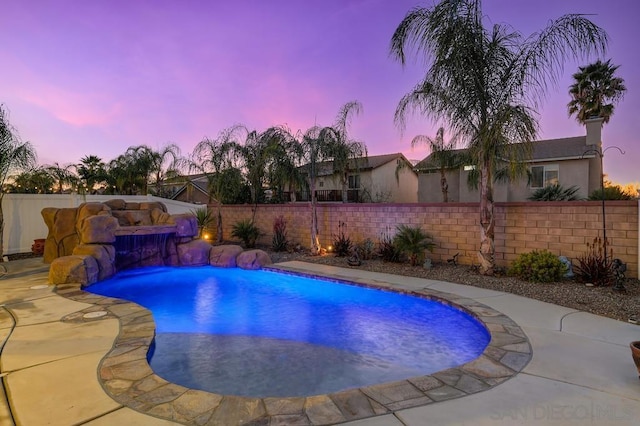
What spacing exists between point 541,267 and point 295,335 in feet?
16.6

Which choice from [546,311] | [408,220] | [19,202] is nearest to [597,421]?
[546,311]

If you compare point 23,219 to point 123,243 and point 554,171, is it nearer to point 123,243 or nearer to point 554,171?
point 123,243

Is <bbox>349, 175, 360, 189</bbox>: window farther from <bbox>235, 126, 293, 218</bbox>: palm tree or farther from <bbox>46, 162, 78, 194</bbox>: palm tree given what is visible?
<bbox>46, 162, 78, 194</bbox>: palm tree

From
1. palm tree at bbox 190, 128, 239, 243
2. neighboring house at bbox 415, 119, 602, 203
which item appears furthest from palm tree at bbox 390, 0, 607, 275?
palm tree at bbox 190, 128, 239, 243

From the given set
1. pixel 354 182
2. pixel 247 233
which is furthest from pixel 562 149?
pixel 247 233

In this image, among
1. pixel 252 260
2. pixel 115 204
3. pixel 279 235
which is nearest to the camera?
pixel 252 260

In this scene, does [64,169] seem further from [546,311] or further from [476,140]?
[546,311]

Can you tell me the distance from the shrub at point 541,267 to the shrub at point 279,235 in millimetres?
7627

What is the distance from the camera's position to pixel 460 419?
2406mm

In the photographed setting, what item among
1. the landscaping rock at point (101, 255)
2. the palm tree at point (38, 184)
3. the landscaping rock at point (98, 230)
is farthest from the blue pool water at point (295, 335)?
the palm tree at point (38, 184)

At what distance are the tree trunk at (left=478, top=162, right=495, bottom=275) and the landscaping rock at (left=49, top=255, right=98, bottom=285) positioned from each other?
8.64 meters

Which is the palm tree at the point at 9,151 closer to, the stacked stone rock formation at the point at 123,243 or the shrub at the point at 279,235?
the stacked stone rock formation at the point at 123,243

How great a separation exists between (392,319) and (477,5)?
6.44m

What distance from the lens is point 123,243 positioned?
9.45 meters
